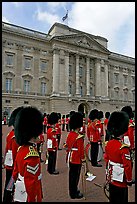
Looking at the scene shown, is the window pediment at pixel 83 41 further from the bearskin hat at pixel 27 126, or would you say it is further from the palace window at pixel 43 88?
the bearskin hat at pixel 27 126

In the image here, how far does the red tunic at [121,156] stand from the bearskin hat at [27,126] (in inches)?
47.9

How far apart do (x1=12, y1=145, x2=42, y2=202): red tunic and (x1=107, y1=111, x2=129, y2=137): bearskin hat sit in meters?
1.54

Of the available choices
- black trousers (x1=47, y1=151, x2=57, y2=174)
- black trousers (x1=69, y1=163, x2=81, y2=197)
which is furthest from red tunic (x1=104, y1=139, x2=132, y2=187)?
black trousers (x1=47, y1=151, x2=57, y2=174)

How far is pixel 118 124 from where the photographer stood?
3.57 m

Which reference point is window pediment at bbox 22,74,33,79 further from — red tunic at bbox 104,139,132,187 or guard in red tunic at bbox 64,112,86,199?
red tunic at bbox 104,139,132,187

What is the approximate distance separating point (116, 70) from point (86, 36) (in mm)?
10131

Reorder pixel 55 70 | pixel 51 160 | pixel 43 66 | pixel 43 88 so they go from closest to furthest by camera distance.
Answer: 1. pixel 51 160
2. pixel 55 70
3. pixel 43 88
4. pixel 43 66

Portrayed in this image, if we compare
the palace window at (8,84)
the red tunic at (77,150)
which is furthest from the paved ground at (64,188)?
the palace window at (8,84)

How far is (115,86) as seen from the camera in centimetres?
3969

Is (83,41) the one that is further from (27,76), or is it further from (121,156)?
(121,156)

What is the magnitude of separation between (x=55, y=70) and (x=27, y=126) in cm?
2920

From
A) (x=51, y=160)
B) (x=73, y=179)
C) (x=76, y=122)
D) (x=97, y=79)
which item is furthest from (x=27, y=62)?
(x=73, y=179)

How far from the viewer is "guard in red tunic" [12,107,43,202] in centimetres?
240

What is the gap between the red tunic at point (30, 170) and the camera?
239 centimetres
